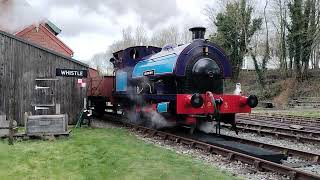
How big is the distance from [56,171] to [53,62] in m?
9.98

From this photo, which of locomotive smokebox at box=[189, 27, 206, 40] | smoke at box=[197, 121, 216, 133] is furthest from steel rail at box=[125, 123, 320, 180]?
locomotive smokebox at box=[189, 27, 206, 40]

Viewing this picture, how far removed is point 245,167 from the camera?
9.10m

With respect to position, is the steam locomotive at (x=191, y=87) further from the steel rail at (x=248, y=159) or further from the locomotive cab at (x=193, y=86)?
the steel rail at (x=248, y=159)

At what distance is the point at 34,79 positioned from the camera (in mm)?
17531

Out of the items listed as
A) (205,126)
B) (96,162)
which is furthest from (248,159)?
(205,126)

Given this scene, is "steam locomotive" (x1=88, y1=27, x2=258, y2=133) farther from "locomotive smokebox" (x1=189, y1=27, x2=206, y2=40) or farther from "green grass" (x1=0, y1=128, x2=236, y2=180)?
"green grass" (x1=0, y1=128, x2=236, y2=180)

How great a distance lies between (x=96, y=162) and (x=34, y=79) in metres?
9.09

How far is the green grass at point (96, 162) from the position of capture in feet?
27.1

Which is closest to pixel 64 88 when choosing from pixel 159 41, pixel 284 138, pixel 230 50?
pixel 284 138

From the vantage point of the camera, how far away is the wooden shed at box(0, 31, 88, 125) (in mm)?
17094

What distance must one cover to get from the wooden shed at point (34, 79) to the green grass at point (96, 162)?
4.90 meters

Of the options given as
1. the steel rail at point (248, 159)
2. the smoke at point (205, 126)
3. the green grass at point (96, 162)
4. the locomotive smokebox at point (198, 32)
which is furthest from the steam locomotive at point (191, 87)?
the green grass at point (96, 162)

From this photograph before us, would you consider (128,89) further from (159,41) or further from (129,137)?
(159,41)

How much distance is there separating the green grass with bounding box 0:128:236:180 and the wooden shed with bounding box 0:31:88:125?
16.1 feet
